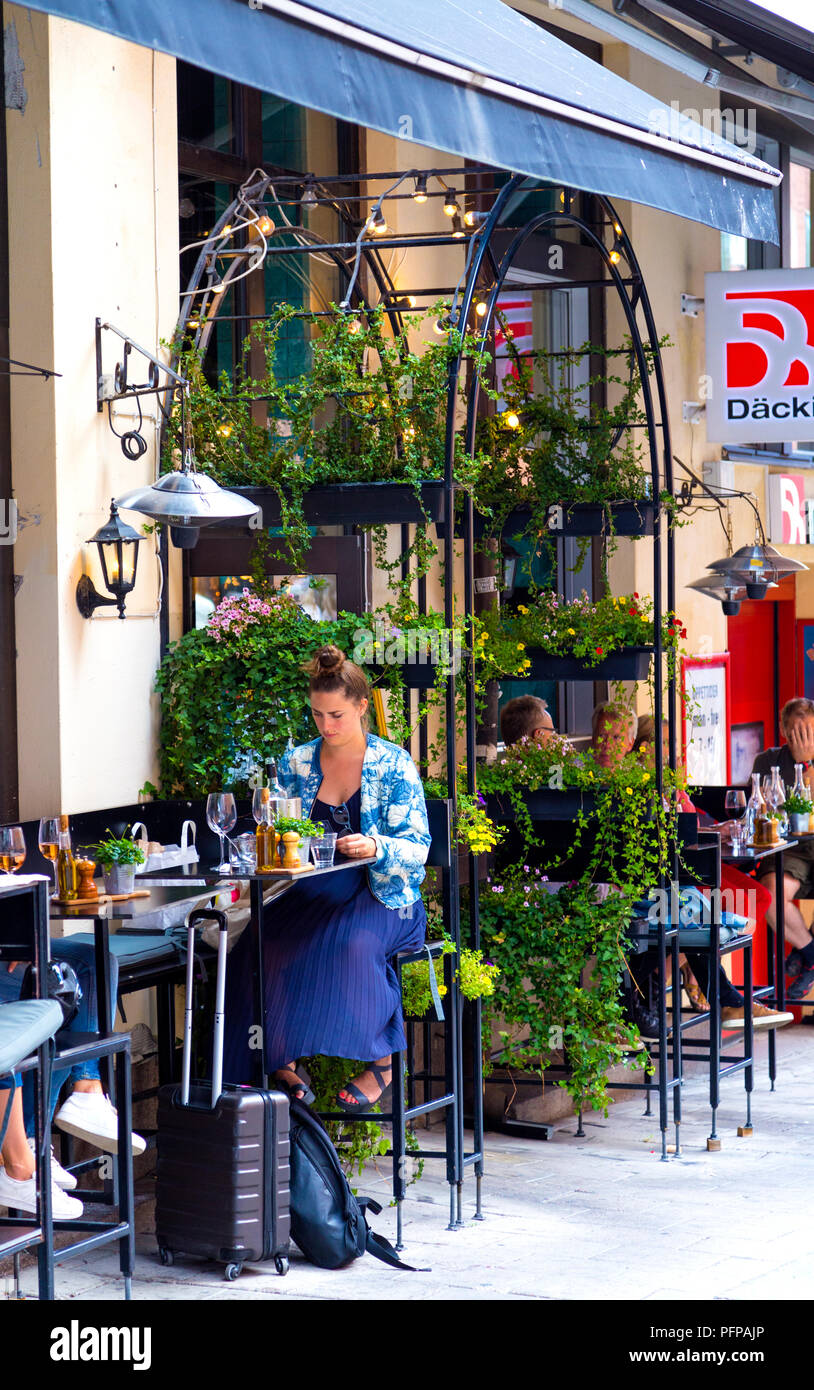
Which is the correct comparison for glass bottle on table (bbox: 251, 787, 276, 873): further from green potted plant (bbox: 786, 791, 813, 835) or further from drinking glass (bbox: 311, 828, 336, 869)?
green potted plant (bbox: 786, 791, 813, 835)

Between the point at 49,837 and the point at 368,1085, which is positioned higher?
the point at 49,837

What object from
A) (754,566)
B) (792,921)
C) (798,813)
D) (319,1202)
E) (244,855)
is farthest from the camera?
(754,566)

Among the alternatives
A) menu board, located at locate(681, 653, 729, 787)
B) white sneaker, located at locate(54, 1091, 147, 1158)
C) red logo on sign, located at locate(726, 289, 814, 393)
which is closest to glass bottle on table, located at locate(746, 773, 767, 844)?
menu board, located at locate(681, 653, 729, 787)

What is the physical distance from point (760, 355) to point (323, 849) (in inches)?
201

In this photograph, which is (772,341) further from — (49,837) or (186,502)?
(49,837)

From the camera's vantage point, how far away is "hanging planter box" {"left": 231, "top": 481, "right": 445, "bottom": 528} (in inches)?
228

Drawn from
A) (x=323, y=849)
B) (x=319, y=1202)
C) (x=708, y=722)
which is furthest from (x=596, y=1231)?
(x=708, y=722)

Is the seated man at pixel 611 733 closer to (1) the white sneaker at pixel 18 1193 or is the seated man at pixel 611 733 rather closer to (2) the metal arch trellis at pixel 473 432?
(2) the metal arch trellis at pixel 473 432

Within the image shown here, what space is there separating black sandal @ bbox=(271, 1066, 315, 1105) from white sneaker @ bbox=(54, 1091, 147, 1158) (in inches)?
21.9

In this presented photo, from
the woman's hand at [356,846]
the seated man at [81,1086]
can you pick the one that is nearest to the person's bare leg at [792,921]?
the woman's hand at [356,846]

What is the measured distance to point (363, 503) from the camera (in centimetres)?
591
